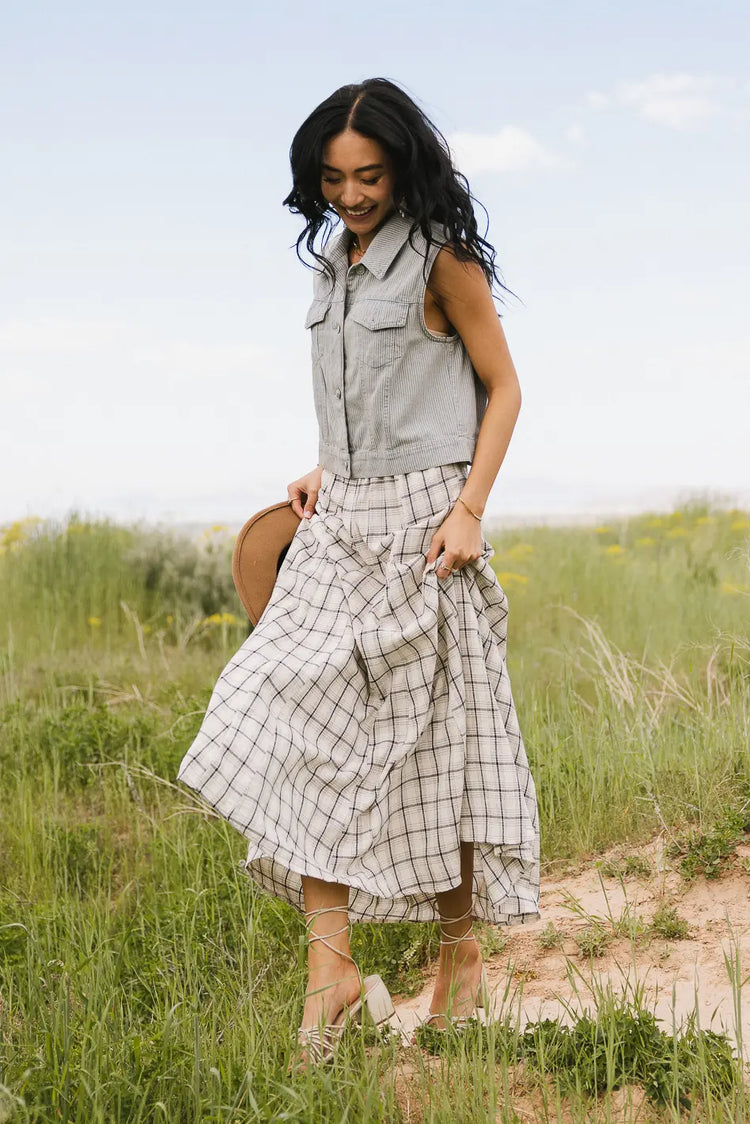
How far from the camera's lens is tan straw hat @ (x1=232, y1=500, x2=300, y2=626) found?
3.00 meters

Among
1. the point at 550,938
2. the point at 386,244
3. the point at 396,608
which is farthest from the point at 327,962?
the point at 386,244

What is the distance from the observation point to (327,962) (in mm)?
2402

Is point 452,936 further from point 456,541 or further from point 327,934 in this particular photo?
point 456,541

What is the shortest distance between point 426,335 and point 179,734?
2.77m

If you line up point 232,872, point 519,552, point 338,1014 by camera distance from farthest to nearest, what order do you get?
point 519,552, point 232,872, point 338,1014

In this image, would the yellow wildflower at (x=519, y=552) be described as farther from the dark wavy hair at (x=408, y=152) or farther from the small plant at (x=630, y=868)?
the dark wavy hair at (x=408, y=152)

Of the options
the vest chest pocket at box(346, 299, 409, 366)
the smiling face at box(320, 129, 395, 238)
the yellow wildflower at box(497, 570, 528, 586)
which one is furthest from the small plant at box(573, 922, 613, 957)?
the yellow wildflower at box(497, 570, 528, 586)

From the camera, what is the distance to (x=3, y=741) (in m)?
4.95

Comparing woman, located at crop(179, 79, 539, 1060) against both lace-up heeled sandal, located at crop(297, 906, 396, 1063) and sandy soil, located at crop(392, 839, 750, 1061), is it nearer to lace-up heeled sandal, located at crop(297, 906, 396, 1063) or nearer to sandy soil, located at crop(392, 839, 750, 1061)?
→ lace-up heeled sandal, located at crop(297, 906, 396, 1063)

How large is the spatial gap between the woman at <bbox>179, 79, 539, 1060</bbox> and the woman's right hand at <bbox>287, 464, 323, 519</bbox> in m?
0.15

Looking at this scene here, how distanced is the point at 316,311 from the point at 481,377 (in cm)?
45

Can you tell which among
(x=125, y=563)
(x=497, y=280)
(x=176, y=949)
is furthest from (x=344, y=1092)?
(x=125, y=563)

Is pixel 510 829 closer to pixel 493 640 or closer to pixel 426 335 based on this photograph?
pixel 493 640

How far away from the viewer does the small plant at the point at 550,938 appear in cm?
306
